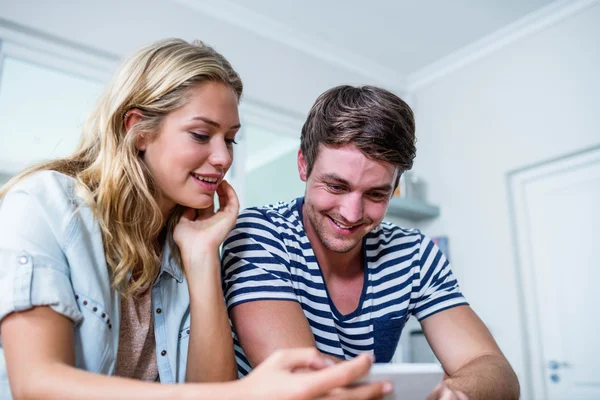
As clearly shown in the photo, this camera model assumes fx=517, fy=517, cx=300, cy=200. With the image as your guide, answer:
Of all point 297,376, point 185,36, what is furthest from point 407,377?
point 185,36

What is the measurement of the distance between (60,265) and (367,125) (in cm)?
74

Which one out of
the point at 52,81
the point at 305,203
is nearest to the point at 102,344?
the point at 305,203

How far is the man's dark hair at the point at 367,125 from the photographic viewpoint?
1.24 m

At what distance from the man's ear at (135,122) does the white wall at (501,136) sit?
2591 millimetres

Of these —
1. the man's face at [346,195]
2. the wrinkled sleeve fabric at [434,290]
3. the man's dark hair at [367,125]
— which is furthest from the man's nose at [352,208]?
the wrinkled sleeve fabric at [434,290]

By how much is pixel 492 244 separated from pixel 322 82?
1547 mm

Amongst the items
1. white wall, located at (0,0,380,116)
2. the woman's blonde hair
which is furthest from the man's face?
white wall, located at (0,0,380,116)

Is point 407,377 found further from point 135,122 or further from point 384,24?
point 384,24

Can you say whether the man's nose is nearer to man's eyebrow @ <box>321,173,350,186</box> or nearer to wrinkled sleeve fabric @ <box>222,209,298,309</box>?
man's eyebrow @ <box>321,173,350,186</box>

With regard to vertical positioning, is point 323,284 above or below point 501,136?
below

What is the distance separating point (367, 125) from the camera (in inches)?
48.8

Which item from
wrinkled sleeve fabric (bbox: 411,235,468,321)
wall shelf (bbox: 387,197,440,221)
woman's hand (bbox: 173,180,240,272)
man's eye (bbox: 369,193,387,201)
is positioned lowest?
wrinkled sleeve fabric (bbox: 411,235,468,321)

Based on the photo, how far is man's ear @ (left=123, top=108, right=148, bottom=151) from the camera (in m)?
1.10

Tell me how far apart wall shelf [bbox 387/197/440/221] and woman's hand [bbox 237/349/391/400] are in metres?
2.72
